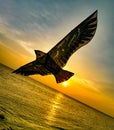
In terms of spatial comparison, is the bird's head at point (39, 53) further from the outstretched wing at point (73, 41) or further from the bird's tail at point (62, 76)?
the bird's tail at point (62, 76)

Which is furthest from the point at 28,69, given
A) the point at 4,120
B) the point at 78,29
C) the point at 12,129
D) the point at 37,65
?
the point at 4,120

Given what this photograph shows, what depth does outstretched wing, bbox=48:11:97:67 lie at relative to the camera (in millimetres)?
5102

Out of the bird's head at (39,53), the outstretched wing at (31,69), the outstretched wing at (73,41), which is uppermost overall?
the outstretched wing at (73,41)

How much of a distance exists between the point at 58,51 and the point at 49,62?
0.46m

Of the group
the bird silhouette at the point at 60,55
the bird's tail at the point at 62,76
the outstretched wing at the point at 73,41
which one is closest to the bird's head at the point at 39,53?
the bird silhouette at the point at 60,55

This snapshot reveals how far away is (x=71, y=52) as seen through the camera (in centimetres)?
550

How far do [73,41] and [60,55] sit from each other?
0.52 m

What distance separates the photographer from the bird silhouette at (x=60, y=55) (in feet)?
17.4

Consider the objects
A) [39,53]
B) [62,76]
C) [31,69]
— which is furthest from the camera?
[62,76]

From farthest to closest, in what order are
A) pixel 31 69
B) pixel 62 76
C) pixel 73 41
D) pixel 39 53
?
pixel 62 76
pixel 39 53
pixel 73 41
pixel 31 69

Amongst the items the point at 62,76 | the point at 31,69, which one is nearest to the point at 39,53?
the point at 31,69

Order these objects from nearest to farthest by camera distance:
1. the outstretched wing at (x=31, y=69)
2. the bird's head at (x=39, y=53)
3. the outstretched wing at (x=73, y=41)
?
the outstretched wing at (x=73, y=41)
the outstretched wing at (x=31, y=69)
the bird's head at (x=39, y=53)

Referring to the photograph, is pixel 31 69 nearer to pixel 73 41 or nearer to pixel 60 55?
pixel 60 55

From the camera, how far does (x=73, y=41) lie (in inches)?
219
